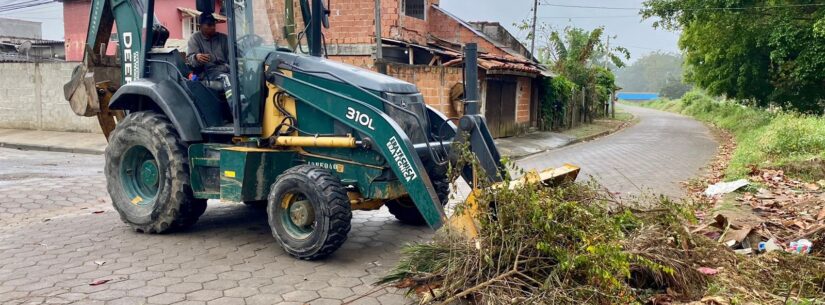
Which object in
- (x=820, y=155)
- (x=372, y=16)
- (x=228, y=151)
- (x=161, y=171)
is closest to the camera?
(x=228, y=151)

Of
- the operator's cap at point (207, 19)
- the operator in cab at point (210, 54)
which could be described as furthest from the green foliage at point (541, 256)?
the operator's cap at point (207, 19)

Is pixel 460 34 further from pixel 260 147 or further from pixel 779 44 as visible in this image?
pixel 260 147

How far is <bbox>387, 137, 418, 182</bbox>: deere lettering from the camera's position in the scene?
500 cm

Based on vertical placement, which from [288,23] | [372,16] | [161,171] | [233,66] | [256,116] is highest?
[372,16]

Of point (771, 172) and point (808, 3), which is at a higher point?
point (808, 3)

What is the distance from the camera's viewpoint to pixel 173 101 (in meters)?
6.19

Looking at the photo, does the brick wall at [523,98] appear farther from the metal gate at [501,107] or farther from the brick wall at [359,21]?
the brick wall at [359,21]

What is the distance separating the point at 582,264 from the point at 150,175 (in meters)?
4.59

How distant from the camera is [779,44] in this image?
749 inches

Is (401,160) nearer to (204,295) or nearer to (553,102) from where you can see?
(204,295)

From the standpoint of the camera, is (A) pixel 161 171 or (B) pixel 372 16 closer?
(A) pixel 161 171

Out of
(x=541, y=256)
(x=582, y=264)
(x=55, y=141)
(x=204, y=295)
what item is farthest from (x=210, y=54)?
(x=55, y=141)

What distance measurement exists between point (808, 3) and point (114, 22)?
19.6 metres

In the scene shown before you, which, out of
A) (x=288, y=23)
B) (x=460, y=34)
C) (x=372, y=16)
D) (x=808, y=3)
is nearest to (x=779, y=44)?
(x=808, y=3)
